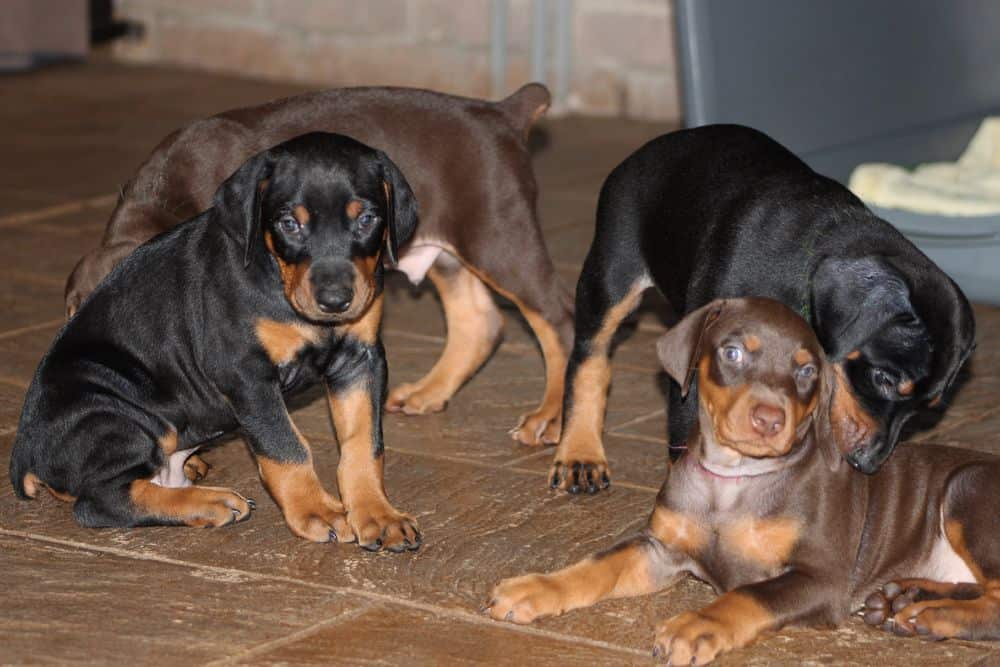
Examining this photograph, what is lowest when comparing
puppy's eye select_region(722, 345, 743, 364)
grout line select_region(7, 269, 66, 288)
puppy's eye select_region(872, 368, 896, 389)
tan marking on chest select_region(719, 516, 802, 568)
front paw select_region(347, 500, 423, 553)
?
grout line select_region(7, 269, 66, 288)

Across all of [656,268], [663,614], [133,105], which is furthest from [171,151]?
[133,105]

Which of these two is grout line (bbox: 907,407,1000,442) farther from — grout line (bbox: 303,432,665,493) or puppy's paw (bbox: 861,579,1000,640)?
puppy's paw (bbox: 861,579,1000,640)

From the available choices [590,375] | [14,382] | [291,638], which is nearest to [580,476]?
[590,375]

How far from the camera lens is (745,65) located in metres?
7.95

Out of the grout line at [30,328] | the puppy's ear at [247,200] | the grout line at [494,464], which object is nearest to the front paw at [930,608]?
the grout line at [494,464]

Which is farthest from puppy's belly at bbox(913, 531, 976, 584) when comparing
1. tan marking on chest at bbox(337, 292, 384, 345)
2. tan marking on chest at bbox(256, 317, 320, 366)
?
tan marking on chest at bbox(256, 317, 320, 366)

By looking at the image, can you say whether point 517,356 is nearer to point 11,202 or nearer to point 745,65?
point 745,65

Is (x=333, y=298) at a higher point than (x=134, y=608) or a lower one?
higher

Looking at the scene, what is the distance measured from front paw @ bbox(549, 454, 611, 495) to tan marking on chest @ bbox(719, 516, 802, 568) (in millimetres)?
1103

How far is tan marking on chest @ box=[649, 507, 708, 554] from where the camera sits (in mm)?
4613

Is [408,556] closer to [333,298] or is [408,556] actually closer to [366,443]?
[366,443]

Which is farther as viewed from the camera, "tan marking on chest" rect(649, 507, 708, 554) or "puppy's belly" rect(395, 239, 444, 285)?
"puppy's belly" rect(395, 239, 444, 285)

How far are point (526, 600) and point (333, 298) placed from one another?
40.3 inches

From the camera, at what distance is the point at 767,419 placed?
4.28m
